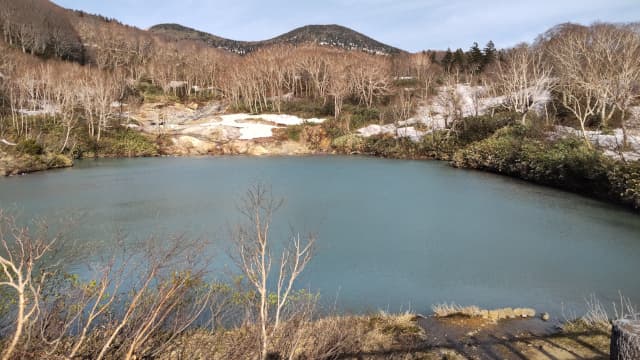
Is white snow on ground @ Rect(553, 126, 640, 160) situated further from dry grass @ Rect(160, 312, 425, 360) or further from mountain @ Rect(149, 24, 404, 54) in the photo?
mountain @ Rect(149, 24, 404, 54)

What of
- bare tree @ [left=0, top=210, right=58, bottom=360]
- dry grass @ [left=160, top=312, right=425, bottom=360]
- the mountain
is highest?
the mountain

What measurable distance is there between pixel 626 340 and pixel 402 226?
31.8 feet

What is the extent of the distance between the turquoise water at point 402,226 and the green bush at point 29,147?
2.87 metres

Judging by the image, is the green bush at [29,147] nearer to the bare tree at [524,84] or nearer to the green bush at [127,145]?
the green bush at [127,145]

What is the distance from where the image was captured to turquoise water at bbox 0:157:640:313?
7.86m

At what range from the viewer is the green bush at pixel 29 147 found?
2367 centimetres

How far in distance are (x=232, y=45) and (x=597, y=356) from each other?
137453 mm

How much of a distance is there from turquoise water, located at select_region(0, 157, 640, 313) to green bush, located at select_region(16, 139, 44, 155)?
9.41 ft

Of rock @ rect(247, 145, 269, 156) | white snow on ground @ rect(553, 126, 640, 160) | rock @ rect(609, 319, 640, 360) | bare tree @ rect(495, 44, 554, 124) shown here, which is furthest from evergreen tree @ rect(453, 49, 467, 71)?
rock @ rect(609, 319, 640, 360)

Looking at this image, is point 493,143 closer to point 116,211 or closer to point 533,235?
point 533,235

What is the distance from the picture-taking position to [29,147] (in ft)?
79.0

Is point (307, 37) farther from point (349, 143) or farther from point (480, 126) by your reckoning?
point (480, 126)

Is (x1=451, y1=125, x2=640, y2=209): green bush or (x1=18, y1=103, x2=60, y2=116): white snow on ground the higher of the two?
(x1=18, y1=103, x2=60, y2=116): white snow on ground

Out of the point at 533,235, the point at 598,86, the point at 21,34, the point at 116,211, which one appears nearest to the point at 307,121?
the point at 598,86
